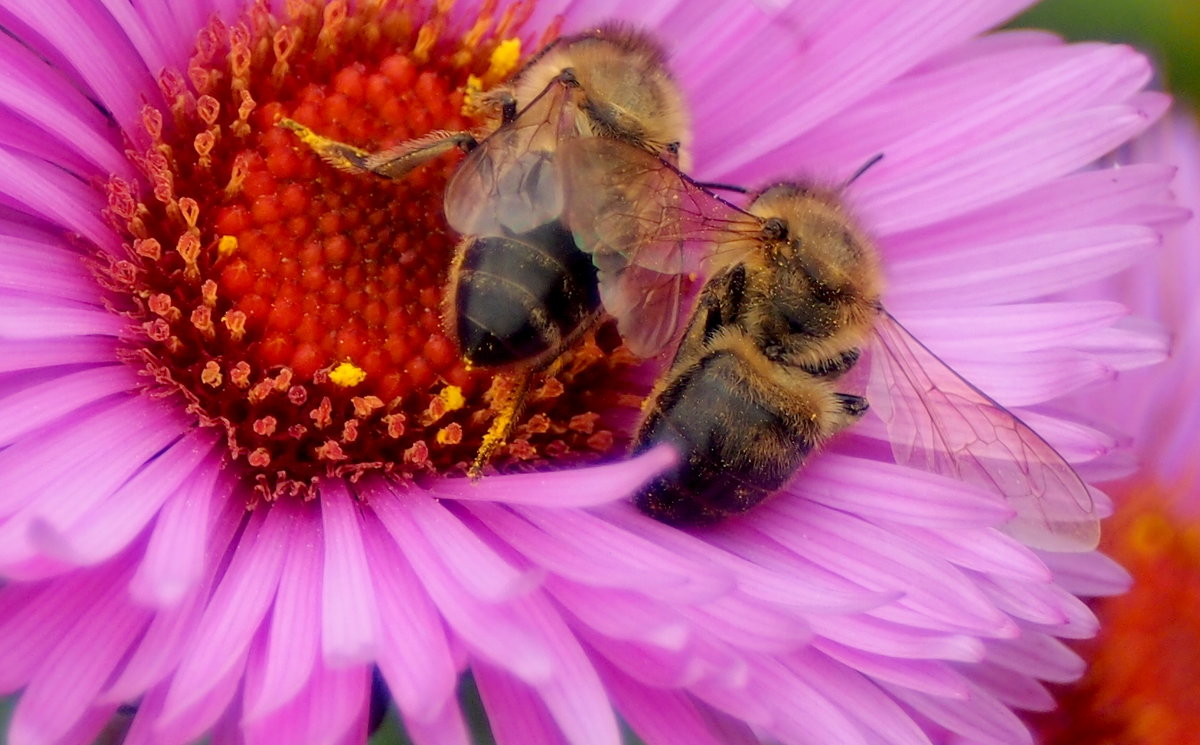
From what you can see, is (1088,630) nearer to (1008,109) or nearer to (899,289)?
(899,289)

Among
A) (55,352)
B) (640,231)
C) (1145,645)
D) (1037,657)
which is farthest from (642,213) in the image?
(1145,645)

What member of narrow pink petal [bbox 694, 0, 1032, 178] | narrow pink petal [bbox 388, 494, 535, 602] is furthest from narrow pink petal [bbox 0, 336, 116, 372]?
narrow pink petal [bbox 694, 0, 1032, 178]

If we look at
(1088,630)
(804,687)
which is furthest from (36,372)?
(1088,630)

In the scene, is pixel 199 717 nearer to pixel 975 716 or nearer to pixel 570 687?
pixel 570 687

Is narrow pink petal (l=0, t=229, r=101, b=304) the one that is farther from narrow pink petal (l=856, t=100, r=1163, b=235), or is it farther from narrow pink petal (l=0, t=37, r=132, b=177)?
narrow pink petal (l=856, t=100, r=1163, b=235)

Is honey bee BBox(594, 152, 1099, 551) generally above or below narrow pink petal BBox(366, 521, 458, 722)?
above

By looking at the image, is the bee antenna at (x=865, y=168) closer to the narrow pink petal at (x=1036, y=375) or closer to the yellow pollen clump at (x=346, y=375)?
the narrow pink petal at (x=1036, y=375)

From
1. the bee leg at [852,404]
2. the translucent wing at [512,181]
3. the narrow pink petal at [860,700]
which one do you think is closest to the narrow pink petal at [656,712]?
the narrow pink petal at [860,700]
